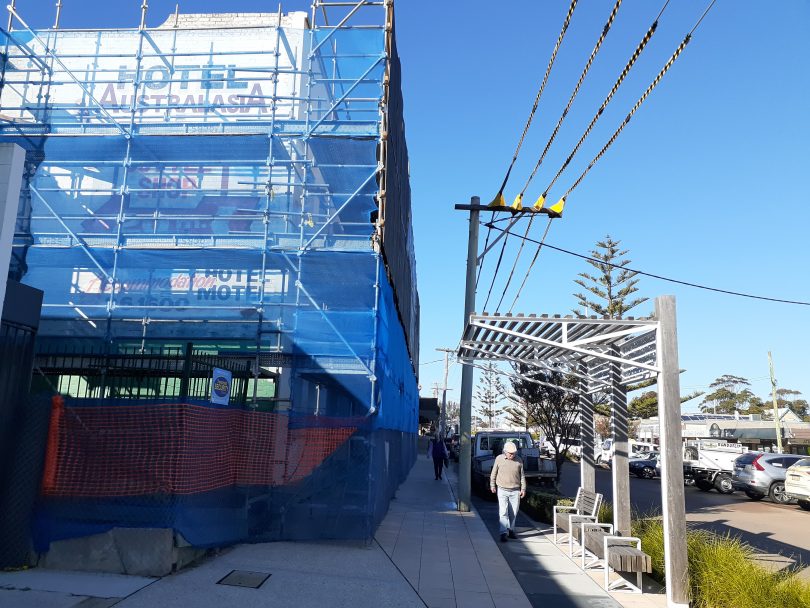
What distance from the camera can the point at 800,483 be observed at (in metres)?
18.5

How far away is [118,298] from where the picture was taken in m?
11.0

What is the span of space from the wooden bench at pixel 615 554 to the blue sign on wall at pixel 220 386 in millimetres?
4966

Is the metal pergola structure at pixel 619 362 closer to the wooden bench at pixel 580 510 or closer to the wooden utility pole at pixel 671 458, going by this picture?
the wooden utility pole at pixel 671 458

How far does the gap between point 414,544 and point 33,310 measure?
248 inches

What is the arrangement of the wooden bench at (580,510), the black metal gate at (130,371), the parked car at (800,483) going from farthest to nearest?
1. the parked car at (800,483)
2. the wooden bench at (580,510)
3. the black metal gate at (130,371)

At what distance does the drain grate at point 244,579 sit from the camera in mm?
6838

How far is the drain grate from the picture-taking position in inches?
269

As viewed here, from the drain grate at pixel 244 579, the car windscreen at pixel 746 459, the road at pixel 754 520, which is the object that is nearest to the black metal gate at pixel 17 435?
the drain grate at pixel 244 579

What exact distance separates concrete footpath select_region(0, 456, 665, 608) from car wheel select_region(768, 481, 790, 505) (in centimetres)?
1425

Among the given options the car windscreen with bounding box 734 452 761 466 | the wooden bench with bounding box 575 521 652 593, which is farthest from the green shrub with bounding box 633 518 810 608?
the car windscreen with bounding box 734 452 761 466

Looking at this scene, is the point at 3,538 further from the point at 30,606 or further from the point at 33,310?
the point at 33,310

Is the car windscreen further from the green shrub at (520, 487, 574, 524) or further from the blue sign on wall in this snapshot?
the blue sign on wall

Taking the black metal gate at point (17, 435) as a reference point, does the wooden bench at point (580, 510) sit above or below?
below

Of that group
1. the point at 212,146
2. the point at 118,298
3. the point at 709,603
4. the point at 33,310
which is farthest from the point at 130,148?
the point at 709,603
